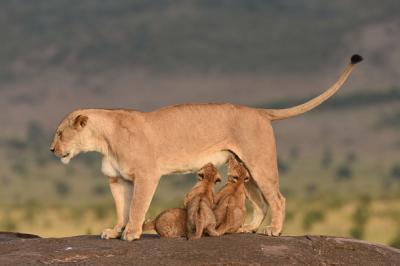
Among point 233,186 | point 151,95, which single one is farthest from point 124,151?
point 151,95

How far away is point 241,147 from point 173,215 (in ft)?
4.54

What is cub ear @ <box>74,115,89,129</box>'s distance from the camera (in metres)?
16.3

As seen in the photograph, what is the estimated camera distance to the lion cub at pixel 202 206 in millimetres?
15500

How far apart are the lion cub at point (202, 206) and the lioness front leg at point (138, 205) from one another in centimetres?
57

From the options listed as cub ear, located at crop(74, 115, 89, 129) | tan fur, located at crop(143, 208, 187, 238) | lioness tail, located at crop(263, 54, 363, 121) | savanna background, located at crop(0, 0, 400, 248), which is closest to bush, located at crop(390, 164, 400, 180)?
savanna background, located at crop(0, 0, 400, 248)

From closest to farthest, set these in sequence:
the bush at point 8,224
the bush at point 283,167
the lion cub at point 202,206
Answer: the lion cub at point 202,206, the bush at point 8,224, the bush at point 283,167

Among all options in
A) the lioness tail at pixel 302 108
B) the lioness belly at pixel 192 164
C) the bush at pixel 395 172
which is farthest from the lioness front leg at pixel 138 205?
the bush at pixel 395 172

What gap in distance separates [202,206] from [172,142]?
1.21 meters

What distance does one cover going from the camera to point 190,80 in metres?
131

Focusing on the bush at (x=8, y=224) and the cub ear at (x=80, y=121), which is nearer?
the cub ear at (x=80, y=121)

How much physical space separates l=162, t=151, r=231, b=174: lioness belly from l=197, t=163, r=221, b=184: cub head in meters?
0.07

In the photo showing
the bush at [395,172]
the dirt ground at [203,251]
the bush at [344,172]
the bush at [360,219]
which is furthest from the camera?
the bush at [344,172]

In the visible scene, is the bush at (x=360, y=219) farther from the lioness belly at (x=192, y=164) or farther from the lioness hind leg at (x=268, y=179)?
the lioness belly at (x=192, y=164)

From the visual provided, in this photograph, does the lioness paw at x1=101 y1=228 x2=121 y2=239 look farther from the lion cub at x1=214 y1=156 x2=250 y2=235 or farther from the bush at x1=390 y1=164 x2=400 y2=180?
the bush at x1=390 y1=164 x2=400 y2=180
